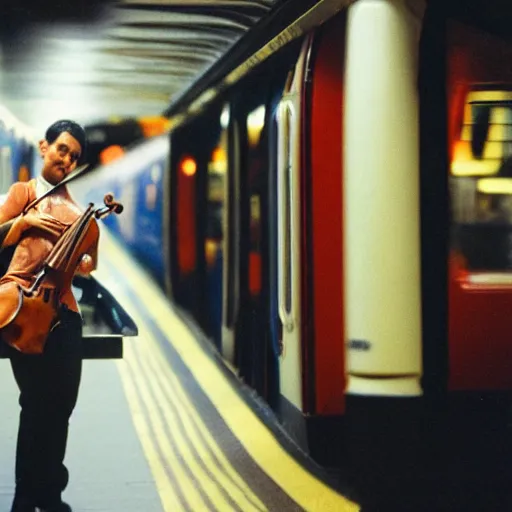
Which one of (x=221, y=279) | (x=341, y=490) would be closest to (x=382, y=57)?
(x=341, y=490)

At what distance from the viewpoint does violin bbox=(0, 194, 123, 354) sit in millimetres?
3840

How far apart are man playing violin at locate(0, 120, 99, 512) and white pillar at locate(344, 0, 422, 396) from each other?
1.27 m

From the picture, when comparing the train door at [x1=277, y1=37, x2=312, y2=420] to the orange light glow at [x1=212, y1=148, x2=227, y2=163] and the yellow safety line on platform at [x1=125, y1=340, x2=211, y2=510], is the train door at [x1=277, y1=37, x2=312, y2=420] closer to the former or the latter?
the yellow safety line on platform at [x1=125, y1=340, x2=211, y2=510]

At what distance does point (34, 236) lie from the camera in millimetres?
3949

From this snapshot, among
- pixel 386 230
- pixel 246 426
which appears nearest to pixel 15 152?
pixel 246 426

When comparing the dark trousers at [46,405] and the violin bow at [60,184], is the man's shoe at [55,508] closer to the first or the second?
the dark trousers at [46,405]

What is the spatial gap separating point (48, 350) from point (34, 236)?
46cm

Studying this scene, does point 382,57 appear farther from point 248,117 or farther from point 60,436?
point 248,117

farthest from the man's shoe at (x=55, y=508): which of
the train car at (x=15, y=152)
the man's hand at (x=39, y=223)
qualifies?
the train car at (x=15, y=152)

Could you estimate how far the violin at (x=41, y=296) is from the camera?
3.84 m

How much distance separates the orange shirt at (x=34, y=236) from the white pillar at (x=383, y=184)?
4.20 ft

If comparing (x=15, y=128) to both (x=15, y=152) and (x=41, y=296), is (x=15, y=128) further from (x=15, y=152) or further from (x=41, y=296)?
(x=41, y=296)

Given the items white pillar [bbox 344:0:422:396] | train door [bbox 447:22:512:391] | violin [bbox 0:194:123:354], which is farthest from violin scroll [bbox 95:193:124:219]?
train door [bbox 447:22:512:391]

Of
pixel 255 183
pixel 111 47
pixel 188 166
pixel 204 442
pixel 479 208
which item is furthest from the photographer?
pixel 188 166
